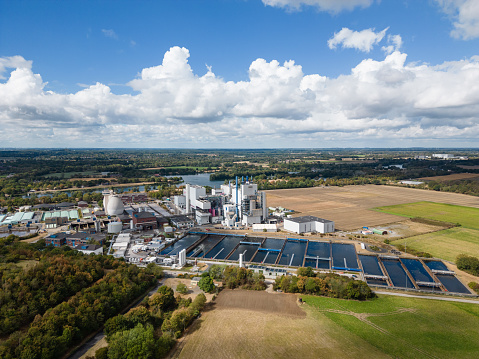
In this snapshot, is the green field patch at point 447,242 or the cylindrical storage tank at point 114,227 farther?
the cylindrical storage tank at point 114,227

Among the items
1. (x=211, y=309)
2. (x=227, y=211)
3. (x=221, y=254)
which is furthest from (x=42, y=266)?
(x=227, y=211)

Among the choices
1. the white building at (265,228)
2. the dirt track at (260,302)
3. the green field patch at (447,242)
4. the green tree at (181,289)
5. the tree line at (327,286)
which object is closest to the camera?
the dirt track at (260,302)

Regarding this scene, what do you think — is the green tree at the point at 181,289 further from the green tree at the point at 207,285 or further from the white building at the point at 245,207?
the white building at the point at 245,207

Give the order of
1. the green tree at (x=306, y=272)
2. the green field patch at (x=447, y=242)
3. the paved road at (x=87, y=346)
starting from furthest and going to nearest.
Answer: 1. the green field patch at (x=447, y=242)
2. the green tree at (x=306, y=272)
3. the paved road at (x=87, y=346)

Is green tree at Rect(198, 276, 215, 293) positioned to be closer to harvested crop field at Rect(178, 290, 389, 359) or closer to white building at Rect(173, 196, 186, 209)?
harvested crop field at Rect(178, 290, 389, 359)

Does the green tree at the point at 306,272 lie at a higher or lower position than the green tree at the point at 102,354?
lower

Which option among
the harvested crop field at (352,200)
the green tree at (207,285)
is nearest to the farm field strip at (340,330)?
the green tree at (207,285)

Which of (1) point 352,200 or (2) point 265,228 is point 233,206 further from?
(1) point 352,200
